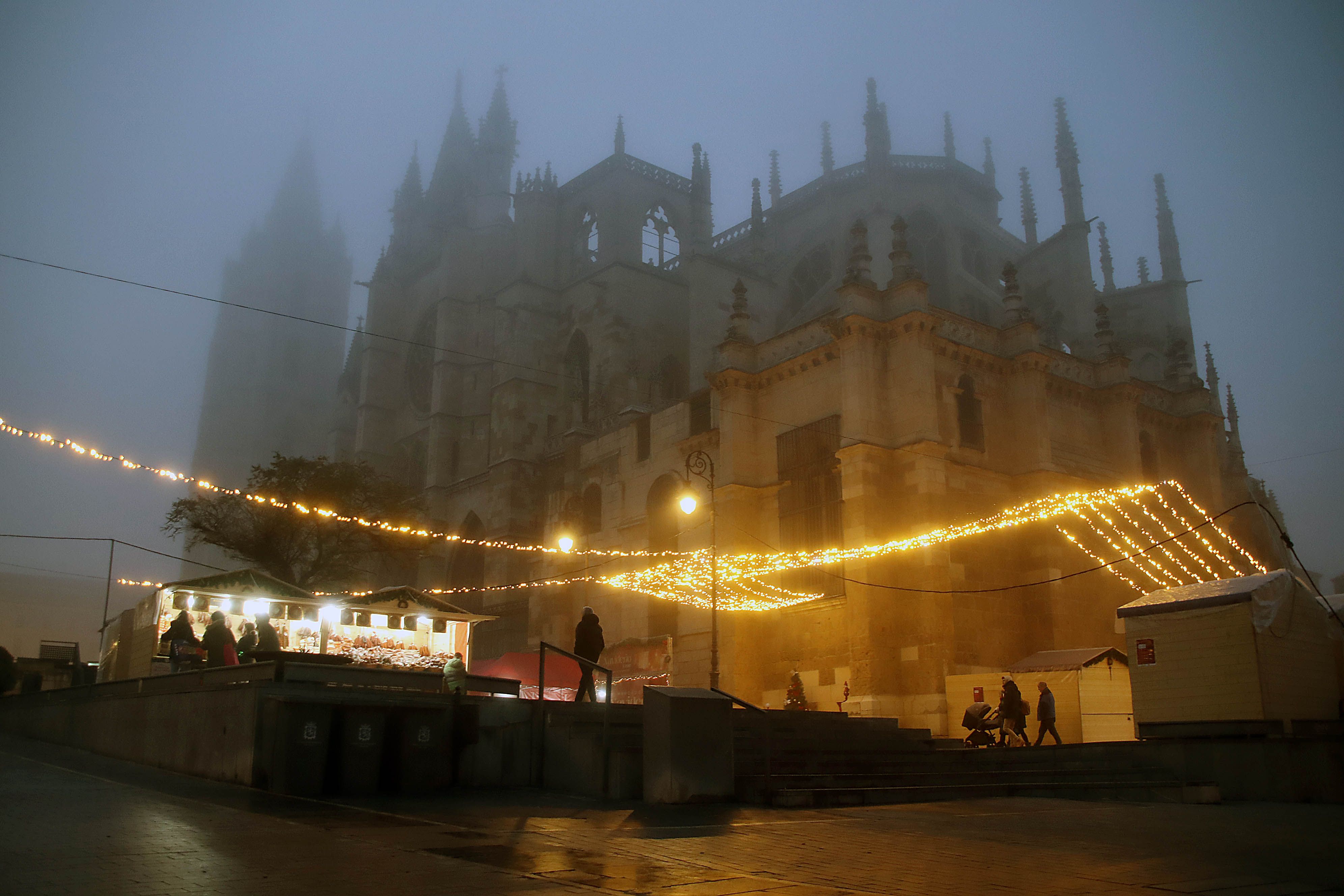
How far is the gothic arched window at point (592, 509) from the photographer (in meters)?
33.1

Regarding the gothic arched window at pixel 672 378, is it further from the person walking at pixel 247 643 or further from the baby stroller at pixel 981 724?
the person walking at pixel 247 643

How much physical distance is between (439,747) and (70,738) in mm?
8437

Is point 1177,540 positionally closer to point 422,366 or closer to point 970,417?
point 970,417

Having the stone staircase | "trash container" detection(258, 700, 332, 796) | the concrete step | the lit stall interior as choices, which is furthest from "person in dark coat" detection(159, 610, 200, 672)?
the concrete step

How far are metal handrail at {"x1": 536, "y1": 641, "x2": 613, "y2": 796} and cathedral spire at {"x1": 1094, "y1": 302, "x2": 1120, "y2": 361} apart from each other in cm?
2046

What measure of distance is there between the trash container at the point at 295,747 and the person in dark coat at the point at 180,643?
7756 millimetres

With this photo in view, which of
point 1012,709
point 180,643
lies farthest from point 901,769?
point 180,643

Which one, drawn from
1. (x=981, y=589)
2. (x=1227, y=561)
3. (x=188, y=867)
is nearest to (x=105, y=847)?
(x=188, y=867)

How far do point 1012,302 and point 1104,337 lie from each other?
3.66m

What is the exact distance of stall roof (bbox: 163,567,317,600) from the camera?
20.1m

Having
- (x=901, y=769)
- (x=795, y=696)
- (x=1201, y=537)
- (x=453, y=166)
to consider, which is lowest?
(x=901, y=769)

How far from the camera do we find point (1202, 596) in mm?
13844

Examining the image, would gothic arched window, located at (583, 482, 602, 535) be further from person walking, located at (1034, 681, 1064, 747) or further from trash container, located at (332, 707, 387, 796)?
trash container, located at (332, 707, 387, 796)

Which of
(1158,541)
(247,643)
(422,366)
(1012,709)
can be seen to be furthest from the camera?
(422,366)
